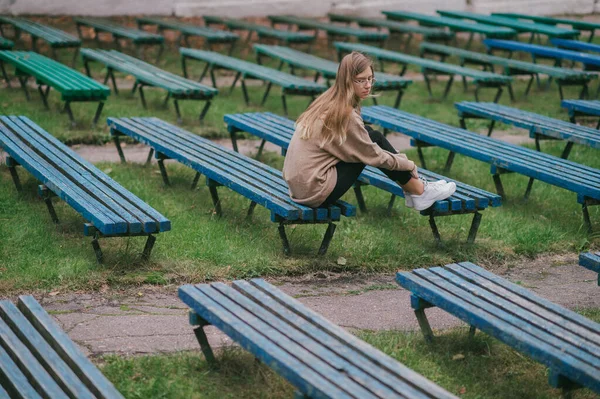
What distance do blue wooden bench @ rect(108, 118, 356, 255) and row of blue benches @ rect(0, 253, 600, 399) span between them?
1.16 metres

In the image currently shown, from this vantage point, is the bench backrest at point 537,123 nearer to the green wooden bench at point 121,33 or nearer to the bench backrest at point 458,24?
the bench backrest at point 458,24

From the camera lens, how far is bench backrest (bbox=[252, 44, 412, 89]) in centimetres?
1010

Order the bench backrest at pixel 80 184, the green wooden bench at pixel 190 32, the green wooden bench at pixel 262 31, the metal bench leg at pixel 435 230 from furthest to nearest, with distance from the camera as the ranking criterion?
the green wooden bench at pixel 262 31 → the green wooden bench at pixel 190 32 → the metal bench leg at pixel 435 230 → the bench backrest at pixel 80 184

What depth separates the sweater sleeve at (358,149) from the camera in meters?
5.74

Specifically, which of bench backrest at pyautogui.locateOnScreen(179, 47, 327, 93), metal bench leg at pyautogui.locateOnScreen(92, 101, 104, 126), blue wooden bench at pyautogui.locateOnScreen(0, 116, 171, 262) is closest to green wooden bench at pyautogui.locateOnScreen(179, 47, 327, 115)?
bench backrest at pyautogui.locateOnScreen(179, 47, 327, 93)

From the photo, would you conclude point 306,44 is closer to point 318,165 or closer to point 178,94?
point 178,94

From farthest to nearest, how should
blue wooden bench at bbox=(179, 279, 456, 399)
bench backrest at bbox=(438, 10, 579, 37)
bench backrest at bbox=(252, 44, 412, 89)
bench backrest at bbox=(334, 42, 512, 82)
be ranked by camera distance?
1. bench backrest at bbox=(438, 10, 579, 37)
2. bench backrest at bbox=(334, 42, 512, 82)
3. bench backrest at bbox=(252, 44, 412, 89)
4. blue wooden bench at bbox=(179, 279, 456, 399)

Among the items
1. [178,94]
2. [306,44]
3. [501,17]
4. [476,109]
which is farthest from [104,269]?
[501,17]

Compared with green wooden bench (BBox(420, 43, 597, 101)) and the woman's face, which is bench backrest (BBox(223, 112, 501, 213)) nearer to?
the woman's face

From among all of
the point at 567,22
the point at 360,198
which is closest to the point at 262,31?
the point at 567,22

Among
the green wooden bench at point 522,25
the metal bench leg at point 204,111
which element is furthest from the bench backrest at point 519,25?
the metal bench leg at point 204,111

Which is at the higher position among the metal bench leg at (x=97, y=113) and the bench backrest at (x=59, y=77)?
the bench backrest at (x=59, y=77)

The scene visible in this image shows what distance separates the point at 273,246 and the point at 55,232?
4.66ft

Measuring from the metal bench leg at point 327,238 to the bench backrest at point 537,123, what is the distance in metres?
2.89
